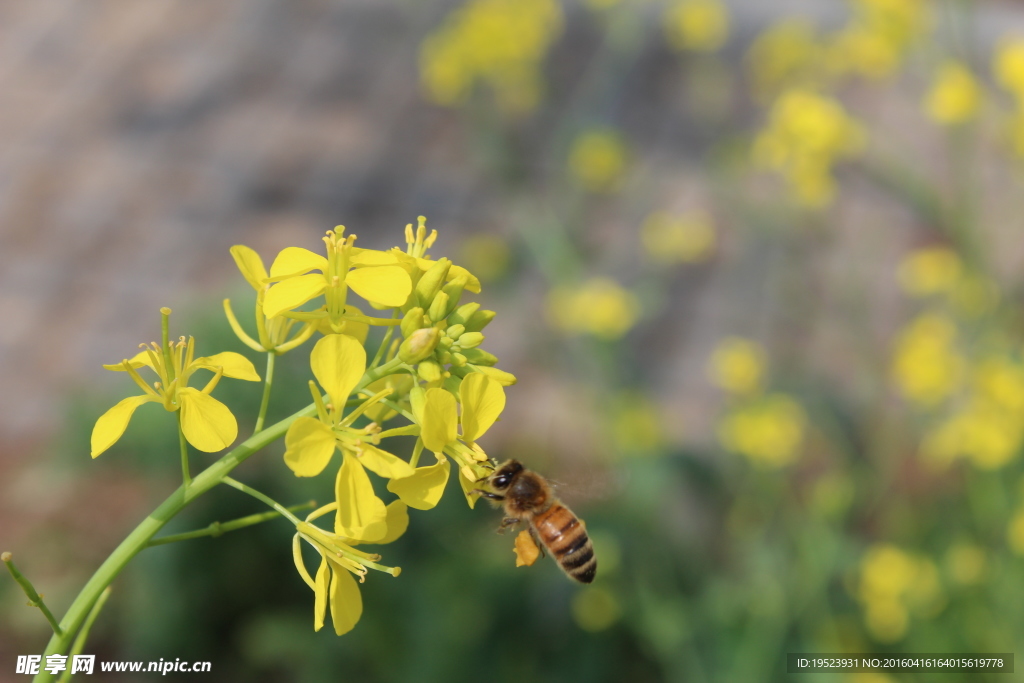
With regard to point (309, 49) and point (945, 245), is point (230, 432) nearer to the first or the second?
point (945, 245)

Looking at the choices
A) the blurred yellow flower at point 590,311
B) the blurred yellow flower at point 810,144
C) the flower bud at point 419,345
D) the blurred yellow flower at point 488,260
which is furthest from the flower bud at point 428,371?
the blurred yellow flower at point 810,144

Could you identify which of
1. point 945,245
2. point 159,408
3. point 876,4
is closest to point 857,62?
point 876,4

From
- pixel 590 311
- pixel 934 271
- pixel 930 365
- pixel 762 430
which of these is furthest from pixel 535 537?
pixel 934 271

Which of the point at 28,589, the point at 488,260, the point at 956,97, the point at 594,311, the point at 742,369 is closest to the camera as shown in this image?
the point at 28,589

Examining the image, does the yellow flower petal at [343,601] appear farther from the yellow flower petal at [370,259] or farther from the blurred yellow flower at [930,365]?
the blurred yellow flower at [930,365]

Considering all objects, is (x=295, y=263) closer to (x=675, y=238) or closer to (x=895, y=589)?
(x=895, y=589)

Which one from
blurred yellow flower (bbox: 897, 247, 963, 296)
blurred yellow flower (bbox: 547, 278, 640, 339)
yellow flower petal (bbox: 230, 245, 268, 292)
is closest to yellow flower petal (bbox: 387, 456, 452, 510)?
yellow flower petal (bbox: 230, 245, 268, 292)

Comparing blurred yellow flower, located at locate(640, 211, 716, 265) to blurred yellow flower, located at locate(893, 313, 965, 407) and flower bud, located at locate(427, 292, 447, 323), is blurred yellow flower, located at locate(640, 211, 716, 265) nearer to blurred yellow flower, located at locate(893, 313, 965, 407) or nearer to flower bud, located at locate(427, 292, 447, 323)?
blurred yellow flower, located at locate(893, 313, 965, 407)
